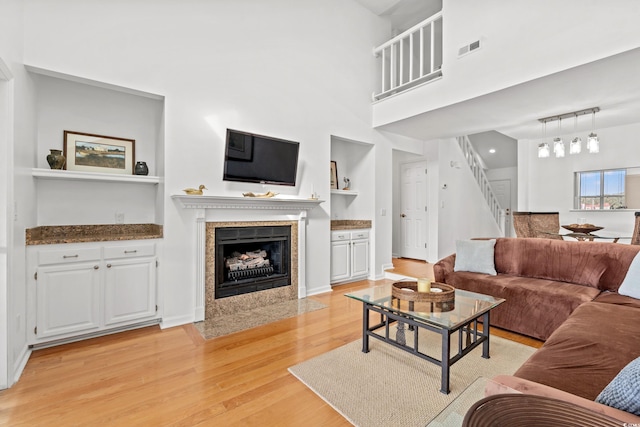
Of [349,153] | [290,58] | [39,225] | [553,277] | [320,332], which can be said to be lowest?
[320,332]

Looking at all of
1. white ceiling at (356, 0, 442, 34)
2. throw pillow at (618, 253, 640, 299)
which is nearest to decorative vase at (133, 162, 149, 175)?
white ceiling at (356, 0, 442, 34)

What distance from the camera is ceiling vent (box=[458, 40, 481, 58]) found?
351cm

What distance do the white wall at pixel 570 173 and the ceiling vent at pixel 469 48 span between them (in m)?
3.70

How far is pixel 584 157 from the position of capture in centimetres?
586

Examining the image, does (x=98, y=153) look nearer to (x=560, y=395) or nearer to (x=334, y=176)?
(x=334, y=176)

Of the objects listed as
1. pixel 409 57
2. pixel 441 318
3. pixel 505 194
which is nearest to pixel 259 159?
pixel 441 318

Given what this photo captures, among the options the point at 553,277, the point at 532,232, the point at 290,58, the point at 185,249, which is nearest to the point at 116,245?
the point at 185,249

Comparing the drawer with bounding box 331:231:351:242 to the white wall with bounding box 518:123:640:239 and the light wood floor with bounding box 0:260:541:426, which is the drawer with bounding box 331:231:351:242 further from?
the white wall with bounding box 518:123:640:239

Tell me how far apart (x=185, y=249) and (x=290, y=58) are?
270 cm

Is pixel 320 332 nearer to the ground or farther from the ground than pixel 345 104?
nearer to the ground

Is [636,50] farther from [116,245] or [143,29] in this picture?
[116,245]

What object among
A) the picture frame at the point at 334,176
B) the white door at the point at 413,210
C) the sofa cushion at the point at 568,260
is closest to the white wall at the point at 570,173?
the white door at the point at 413,210

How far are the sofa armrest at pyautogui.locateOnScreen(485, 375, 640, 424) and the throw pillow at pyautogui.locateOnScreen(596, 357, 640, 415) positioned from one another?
0.02 metres

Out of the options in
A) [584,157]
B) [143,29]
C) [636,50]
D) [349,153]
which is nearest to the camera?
[636,50]
